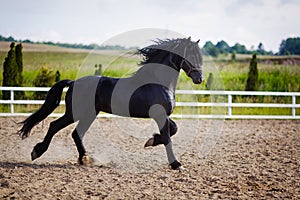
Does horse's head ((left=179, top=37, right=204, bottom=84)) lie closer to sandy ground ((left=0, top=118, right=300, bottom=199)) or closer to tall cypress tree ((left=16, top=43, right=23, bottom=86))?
sandy ground ((left=0, top=118, right=300, bottom=199))

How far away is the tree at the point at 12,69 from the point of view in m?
14.4

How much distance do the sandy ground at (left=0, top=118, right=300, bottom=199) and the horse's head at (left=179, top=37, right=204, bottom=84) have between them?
138cm

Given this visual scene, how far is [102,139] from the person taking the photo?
8727mm

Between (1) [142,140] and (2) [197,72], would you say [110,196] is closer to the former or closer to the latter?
(2) [197,72]

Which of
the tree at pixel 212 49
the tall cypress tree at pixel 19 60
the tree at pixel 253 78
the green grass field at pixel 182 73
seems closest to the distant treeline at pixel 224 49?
the tree at pixel 212 49

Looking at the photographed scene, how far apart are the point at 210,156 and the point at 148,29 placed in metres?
2.52

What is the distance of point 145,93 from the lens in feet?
18.5

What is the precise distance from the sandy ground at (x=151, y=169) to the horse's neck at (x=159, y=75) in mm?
1273

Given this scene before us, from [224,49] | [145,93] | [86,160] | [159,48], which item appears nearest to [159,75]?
[145,93]

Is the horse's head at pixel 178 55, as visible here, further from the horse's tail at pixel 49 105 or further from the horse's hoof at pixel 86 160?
the horse's hoof at pixel 86 160

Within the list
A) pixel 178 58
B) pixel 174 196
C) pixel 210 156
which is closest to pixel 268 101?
pixel 210 156

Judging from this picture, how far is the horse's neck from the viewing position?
18.8ft

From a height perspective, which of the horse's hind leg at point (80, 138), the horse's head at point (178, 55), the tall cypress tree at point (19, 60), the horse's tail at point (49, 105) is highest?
the tall cypress tree at point (19, 60)

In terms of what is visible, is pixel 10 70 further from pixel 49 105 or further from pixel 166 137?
pixel 166 137
